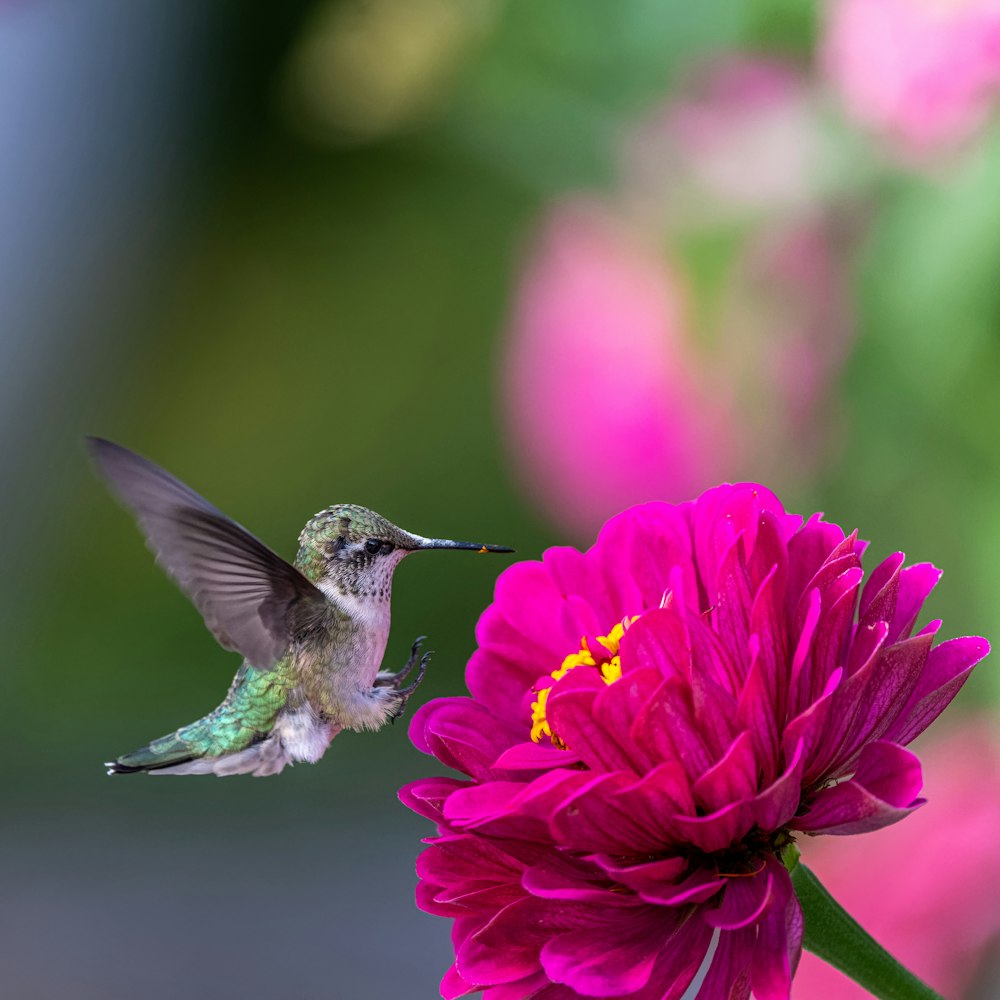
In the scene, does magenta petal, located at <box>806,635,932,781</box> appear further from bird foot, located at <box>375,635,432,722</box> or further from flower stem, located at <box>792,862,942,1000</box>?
bird foot, located at <box>375,635,432,722</box>

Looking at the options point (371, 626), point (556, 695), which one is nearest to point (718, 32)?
point (371, 626)

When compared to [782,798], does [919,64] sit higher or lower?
higher

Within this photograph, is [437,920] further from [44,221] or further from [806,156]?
[806,156]

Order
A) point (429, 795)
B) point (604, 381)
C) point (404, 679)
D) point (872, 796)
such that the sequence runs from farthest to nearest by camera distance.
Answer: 1. point (604, 381)
2. point (404, 679)
3. point (429, 795)
4. point (872, 796)

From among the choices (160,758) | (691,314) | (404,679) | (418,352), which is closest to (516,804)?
(404,679)

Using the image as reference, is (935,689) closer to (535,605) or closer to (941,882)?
(535,605)

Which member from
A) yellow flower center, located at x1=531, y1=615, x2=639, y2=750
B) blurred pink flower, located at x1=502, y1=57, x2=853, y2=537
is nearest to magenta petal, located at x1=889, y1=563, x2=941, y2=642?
yellow flower center, located at x1=531, y1=615, x2=639, y2=750
